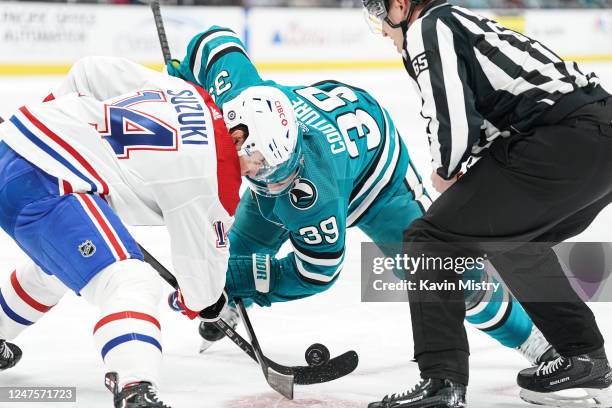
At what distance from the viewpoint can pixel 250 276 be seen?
2750 millimetres

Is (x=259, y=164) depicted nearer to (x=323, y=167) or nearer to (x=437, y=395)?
(x=323, y=167)

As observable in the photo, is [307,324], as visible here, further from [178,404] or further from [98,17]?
[98,17]

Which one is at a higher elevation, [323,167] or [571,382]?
[323,167]

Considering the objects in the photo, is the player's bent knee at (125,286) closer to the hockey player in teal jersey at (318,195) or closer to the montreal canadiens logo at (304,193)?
the hockey player in teal jersey at (318,195)

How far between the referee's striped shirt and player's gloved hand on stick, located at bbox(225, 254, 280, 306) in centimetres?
72

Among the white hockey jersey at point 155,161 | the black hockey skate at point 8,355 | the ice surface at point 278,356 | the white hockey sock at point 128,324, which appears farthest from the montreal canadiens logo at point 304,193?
the black hockey skate at point 8,355

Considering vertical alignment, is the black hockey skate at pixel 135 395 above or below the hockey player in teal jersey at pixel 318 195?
below

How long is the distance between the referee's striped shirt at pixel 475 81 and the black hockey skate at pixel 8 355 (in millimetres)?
1320

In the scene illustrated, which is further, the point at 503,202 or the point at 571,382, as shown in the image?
the point at 571,382

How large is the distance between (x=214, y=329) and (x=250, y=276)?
0.24 m

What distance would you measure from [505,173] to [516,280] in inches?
13.6

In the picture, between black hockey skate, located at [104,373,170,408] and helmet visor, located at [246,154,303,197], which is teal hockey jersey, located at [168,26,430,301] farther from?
black hockey skate, located at [104,373,170,408]

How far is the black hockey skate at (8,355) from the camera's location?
2.61 meters

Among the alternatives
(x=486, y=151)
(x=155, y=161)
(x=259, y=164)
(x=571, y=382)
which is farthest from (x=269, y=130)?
(x=571, y=382)
